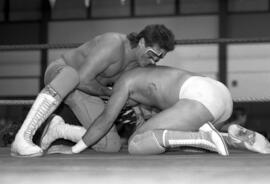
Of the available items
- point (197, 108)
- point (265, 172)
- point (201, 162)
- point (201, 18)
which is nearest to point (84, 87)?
point (197, 108)

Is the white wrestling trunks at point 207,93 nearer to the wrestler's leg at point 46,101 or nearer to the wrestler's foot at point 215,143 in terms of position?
the wrestler's foot at point 215,143

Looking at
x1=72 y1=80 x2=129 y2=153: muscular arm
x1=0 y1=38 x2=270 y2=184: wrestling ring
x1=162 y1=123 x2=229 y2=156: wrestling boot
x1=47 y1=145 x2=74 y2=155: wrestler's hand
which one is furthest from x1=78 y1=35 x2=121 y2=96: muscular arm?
x1=0 y1=38 x2=270 y2=184: wrestling ring

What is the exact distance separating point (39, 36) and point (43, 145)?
4693mm

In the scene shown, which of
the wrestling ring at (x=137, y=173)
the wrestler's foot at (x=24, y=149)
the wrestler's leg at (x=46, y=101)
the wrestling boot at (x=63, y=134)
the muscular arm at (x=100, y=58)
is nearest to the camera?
the wrestling ring at (x=137, y=173)

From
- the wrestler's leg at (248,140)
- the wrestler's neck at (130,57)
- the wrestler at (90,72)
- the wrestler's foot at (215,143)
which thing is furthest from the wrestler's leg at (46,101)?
the wrestler's leg at (248,140)

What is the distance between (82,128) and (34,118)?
0.41 metres

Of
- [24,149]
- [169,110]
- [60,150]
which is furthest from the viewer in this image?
[60,150]

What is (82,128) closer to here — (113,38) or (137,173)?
(113,38)

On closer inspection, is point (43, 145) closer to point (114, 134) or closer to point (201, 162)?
point (114, 134)

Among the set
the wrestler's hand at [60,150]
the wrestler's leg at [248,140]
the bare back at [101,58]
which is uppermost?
the bare back at [101,58]

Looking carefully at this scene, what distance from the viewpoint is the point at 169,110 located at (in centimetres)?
153

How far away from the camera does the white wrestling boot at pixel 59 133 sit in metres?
1.93

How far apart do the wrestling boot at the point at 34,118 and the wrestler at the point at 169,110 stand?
13cm

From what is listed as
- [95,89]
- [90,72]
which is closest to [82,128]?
[95,89]
